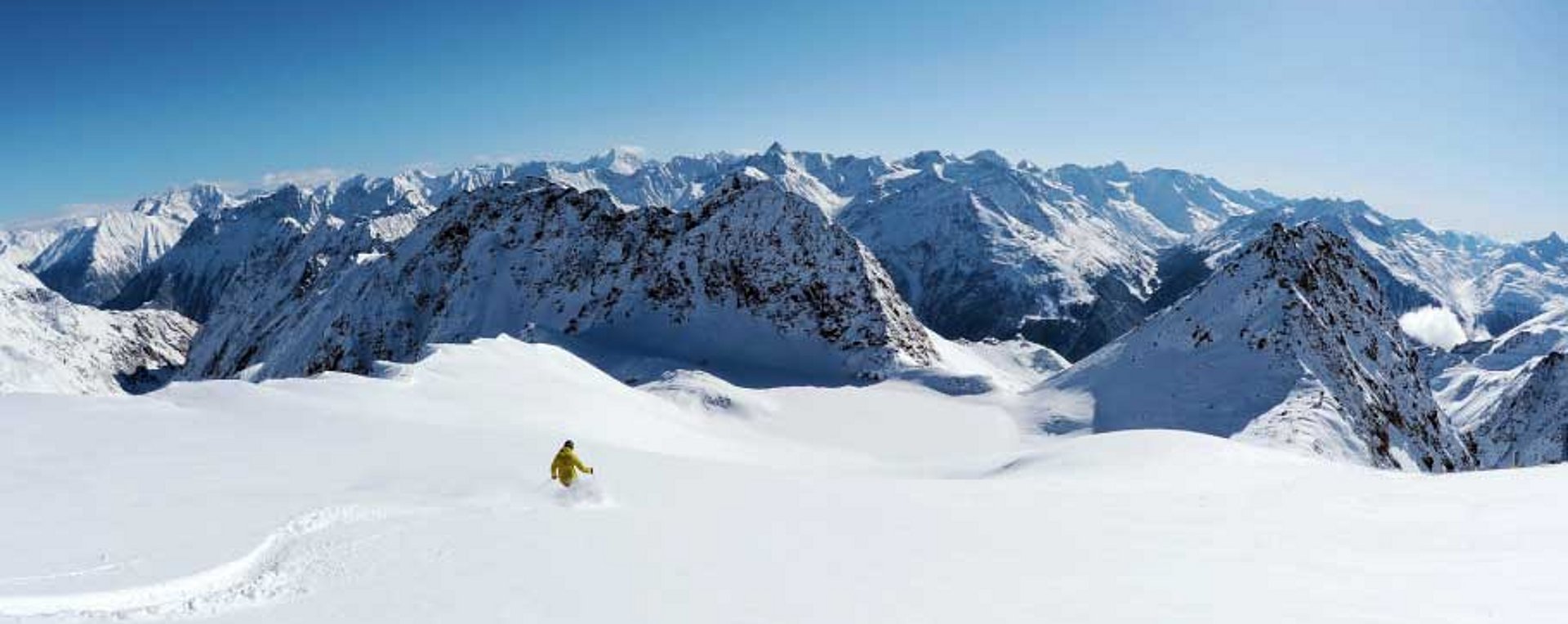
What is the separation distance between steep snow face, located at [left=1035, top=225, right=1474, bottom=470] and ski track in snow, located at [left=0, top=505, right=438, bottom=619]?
54.8 metres

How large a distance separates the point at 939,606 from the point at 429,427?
68.0ft

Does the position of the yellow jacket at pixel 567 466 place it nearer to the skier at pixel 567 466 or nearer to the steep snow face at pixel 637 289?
the skier at pixel 567 466

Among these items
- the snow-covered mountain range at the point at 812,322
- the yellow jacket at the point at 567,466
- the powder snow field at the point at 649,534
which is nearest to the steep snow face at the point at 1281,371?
the snow-covered mountain range at the point at 812,322

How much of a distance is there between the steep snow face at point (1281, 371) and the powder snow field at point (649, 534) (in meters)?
34.8

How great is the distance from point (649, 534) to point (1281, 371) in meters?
62.3

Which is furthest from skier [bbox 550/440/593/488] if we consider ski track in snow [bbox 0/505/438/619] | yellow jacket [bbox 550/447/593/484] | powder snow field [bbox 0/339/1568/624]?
ski track in snow [bbox 0/505/438/619]

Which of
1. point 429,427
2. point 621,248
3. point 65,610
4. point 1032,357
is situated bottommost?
point 65,610

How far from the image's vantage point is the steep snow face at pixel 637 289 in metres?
88.8

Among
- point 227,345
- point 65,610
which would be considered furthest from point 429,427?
point 227,345

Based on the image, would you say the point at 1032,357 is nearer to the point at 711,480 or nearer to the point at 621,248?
the point at 621,248

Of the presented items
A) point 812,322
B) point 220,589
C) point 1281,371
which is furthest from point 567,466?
point 812,322

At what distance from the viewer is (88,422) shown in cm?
2156

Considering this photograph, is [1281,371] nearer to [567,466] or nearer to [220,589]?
[567,466]

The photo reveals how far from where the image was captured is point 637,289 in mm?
94188
